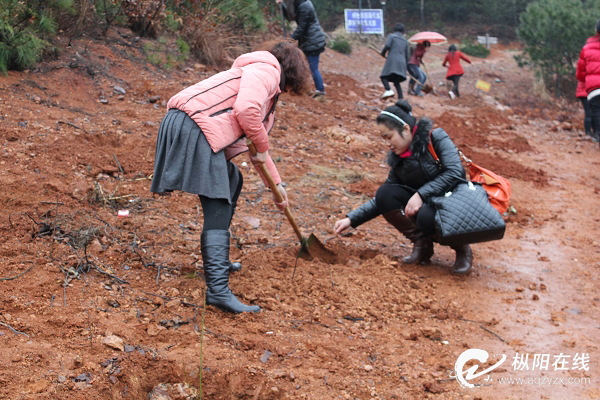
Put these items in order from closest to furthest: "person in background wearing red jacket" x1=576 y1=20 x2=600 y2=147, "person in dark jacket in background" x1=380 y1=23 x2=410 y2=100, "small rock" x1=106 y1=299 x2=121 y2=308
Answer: "small rock" x1=106 y1=299 x2=121 y2=308
"person in background wearing red jacket" x1=576 y1=20 x2=600 y2=147
"person in dark jacket in background" x1=380 y1=23 x2=410 y2=100

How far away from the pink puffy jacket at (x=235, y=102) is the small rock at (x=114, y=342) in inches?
39.5

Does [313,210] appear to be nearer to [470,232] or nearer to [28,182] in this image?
[470,232]

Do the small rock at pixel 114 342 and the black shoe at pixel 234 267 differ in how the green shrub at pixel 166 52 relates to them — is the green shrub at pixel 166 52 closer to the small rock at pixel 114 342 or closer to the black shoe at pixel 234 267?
the black shoe at pixel 234 267

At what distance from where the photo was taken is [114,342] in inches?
97.5

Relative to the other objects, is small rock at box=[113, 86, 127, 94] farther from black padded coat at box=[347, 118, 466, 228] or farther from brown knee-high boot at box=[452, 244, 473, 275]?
brown knee-high boot at box=[452, 244, 473, 275]

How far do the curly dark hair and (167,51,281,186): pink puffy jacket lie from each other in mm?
91

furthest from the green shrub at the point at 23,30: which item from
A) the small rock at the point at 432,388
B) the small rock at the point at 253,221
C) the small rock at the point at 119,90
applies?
the small rock at the point at 432,388

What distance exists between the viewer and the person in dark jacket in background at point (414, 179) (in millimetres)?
3693

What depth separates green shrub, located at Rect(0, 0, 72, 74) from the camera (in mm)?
5797

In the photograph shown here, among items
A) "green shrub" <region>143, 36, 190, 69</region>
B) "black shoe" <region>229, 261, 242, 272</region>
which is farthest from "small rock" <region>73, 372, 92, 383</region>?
"green shrub" <region>143, 36, 190, 69</region>

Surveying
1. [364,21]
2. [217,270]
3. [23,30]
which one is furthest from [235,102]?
[364,21]

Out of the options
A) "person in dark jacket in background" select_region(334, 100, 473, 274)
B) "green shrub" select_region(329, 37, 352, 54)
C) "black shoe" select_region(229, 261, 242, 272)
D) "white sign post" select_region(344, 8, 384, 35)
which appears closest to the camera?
"black shoe" select_region(229, 261, 242, 272)

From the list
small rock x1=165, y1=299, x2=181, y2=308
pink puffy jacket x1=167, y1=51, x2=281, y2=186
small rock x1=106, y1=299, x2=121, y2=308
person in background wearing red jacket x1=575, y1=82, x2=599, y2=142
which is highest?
pink puffy jacket x1=167, y1=51, x2=281, y2=186

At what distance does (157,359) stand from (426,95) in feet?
37.1
